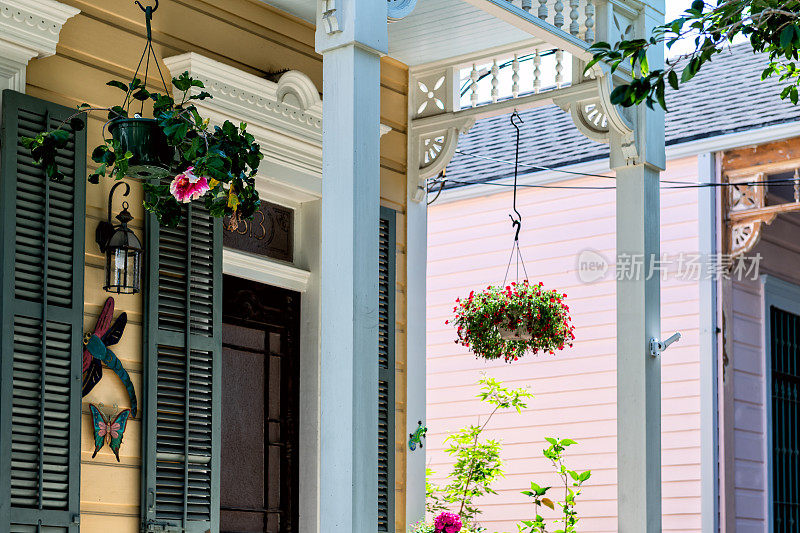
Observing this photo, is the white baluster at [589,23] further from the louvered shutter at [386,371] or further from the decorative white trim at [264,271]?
the decorative white trim at [264,271]

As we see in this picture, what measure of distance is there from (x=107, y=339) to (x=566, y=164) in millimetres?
5566

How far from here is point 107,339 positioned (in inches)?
192

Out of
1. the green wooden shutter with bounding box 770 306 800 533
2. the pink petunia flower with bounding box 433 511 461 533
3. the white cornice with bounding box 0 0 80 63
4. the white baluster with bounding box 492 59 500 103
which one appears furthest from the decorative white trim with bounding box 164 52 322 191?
the green wooden shutter with bounding box 770 306 800 533

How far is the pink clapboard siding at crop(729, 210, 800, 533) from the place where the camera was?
888 cm

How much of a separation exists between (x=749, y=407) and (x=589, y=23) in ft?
15.1

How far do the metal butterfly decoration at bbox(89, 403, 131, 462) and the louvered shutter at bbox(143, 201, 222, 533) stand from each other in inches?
4.5

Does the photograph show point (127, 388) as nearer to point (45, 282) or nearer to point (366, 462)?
point (45, 282)

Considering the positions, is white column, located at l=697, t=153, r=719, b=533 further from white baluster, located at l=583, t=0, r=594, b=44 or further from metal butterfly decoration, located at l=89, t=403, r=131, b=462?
metal butterfly decoration, located at l=89, t=403, r=131, b=462

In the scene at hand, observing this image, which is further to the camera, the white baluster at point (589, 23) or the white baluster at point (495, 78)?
the white baluster at point (495, 78)

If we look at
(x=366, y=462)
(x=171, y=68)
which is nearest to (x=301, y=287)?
(x=171, y=68)

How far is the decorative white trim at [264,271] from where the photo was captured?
5.74m

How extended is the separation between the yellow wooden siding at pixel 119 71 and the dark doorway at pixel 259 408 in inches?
32.3

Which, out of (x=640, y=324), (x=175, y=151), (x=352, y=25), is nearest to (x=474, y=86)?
(x=640, y=324)

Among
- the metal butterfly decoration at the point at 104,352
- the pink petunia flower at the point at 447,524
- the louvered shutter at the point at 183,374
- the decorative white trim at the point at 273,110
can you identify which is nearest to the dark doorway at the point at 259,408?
the louvered shutter at the point at 183,374
